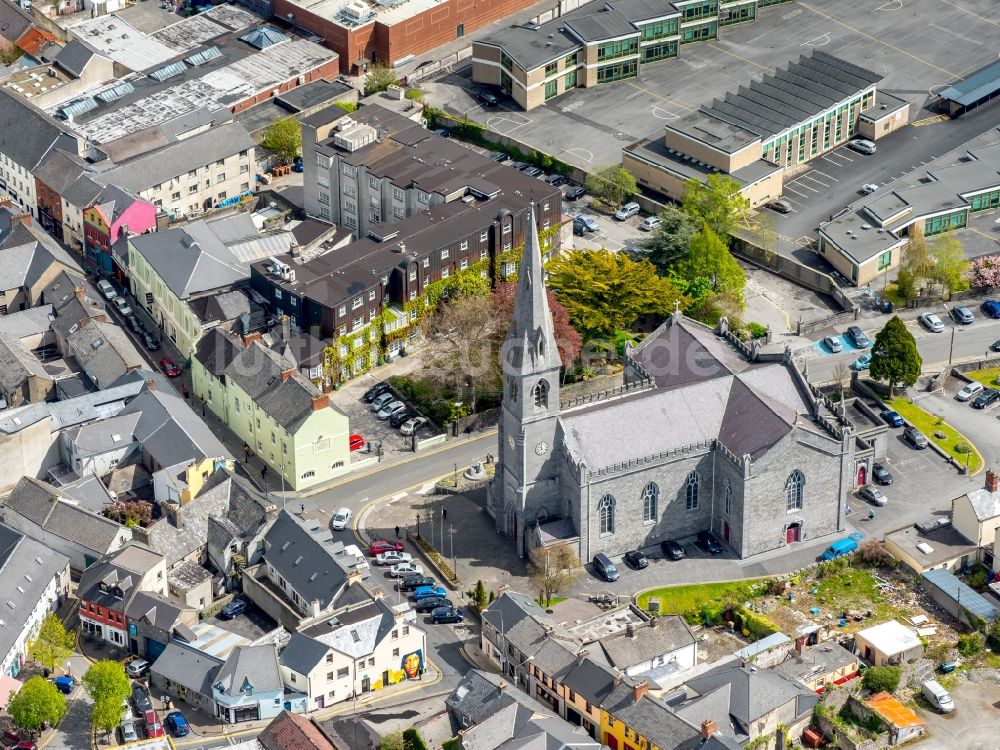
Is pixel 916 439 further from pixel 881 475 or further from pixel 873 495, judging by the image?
pixel 873 495

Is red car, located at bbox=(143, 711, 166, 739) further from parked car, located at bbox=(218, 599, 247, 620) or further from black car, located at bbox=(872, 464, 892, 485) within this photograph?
black car, located at bbox=(872, 464, 892, 485)

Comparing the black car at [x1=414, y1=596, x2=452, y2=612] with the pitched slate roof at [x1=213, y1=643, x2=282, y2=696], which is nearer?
the pitched slate roof at [x1=213, y1=643, x2=282, y2=696]

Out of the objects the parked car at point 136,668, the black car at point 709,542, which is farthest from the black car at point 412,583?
the black car at point 709,542

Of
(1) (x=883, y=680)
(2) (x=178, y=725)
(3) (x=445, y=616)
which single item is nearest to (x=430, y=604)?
(3) (x=445, y=616)

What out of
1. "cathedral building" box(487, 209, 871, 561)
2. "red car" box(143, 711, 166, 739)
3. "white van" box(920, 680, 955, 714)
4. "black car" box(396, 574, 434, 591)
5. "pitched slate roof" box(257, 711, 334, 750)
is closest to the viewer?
"pitched slate roof" box(257, 711, 334, 750)

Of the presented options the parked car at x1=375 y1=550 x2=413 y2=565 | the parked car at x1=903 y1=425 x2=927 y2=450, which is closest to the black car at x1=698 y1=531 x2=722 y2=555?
the parked car at x1=903 y1=425 x2=927 y2=450

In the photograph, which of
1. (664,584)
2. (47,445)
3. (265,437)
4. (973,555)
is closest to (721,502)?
(664,584)

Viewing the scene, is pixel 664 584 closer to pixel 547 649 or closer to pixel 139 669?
pixel 547 649
